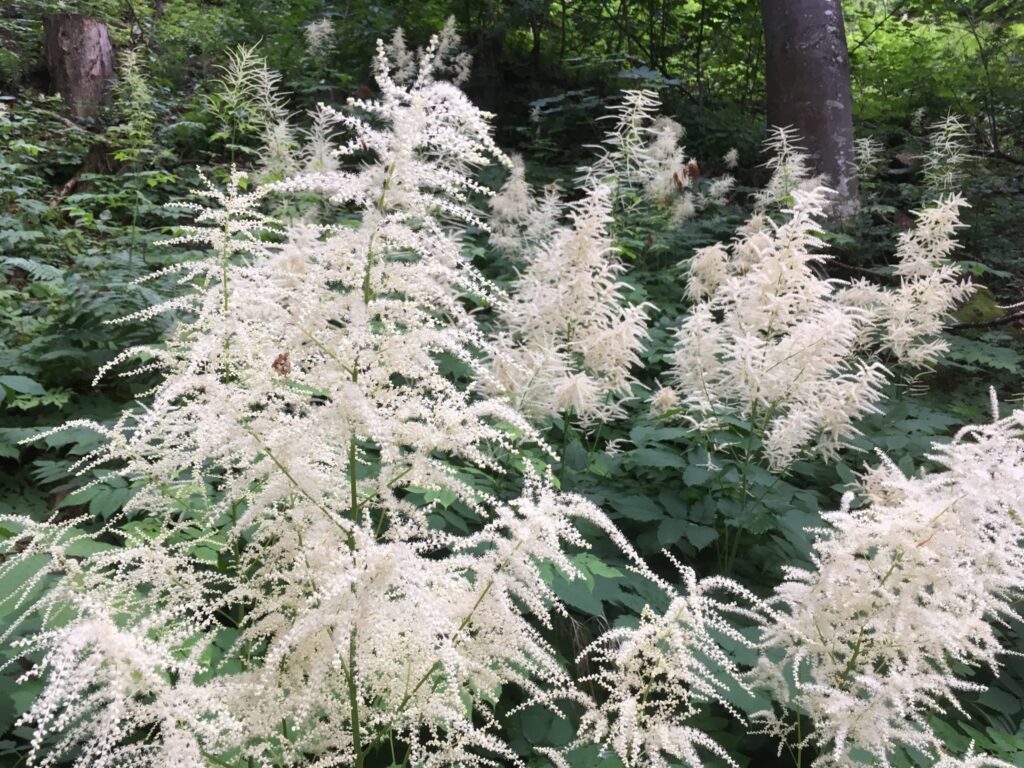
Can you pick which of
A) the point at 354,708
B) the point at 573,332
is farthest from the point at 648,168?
the point at 354,708

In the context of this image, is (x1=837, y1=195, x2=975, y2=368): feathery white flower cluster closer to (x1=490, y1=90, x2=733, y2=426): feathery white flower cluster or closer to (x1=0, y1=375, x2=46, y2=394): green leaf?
(x1=490, y1=90, x2=733, y2=426): feathery white flower cluster

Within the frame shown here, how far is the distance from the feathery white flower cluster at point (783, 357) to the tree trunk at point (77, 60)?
10.3 meters

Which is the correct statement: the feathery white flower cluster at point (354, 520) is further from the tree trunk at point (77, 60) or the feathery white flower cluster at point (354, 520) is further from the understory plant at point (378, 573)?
the tree trunk at point (77, 60)

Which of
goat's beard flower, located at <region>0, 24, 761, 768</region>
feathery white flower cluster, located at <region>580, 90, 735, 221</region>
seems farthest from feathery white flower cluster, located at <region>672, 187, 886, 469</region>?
feathery white flower cluster, located at <region>580, 90, 735, 221</region>

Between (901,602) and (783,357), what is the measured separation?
1409mm

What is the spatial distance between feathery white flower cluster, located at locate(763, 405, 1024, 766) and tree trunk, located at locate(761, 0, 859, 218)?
6525mm

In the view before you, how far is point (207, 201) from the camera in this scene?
745cm

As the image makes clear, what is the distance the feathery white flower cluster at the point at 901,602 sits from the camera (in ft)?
7.02

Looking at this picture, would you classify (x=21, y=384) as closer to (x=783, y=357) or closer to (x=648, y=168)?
(x=783, y=357)

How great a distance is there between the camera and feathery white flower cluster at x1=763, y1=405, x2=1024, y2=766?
2.14 m

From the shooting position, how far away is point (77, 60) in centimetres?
1046

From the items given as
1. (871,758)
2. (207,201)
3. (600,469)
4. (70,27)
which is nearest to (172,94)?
(70,27)

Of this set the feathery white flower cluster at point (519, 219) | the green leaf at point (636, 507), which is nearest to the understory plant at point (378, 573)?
the green leaf at point (636, 507)

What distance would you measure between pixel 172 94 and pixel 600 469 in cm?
1091
